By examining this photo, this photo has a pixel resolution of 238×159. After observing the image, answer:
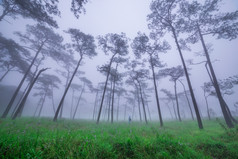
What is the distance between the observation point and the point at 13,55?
1559 centimetres

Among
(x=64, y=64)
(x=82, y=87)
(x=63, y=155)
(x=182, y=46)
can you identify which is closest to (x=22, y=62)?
(x=64, y=64)

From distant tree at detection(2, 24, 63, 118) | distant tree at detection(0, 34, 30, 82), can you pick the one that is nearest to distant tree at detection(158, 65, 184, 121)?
distant tree at detection(2, 24, 63, 118)

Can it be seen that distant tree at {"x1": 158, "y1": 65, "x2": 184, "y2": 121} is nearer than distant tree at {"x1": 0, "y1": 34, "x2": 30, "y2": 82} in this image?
No

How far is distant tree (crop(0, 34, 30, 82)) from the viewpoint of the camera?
13165mm

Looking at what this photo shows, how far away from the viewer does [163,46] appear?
16047 mm

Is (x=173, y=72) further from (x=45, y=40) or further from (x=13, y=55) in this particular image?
(x=13, y=55)

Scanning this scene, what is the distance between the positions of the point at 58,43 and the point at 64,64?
25.1 ft

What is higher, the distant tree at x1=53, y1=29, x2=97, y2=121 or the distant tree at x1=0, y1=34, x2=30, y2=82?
the distant tree at x1=53, y1=29, x2=97, y2=121

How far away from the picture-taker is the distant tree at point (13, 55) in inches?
518

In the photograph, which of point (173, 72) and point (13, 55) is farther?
point (173, 72)

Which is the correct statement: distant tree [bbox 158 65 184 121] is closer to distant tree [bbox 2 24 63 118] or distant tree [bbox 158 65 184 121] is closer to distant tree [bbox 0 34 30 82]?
distant tree [bbox 2 24 63 118]

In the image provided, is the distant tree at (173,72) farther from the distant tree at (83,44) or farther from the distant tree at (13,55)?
the distant tree at (13,55)

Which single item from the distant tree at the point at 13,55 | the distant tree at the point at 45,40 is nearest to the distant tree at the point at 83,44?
the distant tree at the point at 45,40

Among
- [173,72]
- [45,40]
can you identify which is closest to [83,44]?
[45,40]
